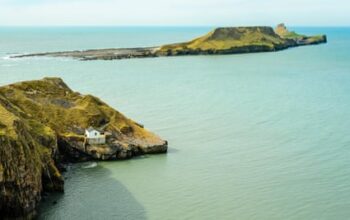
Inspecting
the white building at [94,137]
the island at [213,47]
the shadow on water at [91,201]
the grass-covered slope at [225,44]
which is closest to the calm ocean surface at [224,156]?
the shadow on water at [91,201]

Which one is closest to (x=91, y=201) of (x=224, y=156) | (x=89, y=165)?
(x=89, y=165)

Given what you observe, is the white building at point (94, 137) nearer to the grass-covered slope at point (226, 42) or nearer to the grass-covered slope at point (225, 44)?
the grass-covered slope at point (225, 44)

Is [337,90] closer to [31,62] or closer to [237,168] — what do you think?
[237,168]

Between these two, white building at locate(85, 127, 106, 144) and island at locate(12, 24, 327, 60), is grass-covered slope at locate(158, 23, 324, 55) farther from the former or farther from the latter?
white building at locate(85, 127, 106, 144)

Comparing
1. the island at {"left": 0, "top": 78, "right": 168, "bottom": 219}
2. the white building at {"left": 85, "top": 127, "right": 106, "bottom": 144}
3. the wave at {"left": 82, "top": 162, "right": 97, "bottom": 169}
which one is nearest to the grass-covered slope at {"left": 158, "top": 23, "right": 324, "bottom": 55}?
the island at {"left": 0, "top": 78, "right": 168, "bottom": 219}

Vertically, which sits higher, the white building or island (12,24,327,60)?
island (12,24,327,60)

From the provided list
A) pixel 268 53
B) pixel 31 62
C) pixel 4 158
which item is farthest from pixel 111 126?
pixel 268 53
